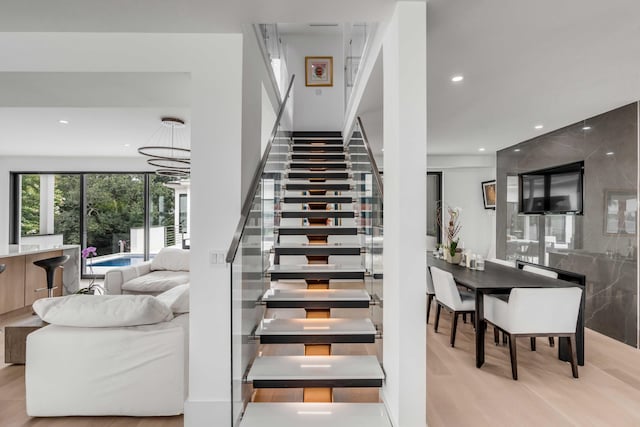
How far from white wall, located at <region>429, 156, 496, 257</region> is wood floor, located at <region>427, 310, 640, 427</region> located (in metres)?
4.37

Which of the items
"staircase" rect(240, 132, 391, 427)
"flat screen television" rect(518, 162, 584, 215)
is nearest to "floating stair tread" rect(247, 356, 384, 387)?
"staircase" rect(240, 132, 391, 427)

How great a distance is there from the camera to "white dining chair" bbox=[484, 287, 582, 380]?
2.93 metres

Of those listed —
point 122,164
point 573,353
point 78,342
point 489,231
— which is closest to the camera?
point 78,342

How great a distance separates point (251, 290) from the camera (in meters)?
2.56

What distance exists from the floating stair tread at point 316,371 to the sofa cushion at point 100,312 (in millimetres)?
869

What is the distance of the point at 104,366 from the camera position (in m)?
2.36

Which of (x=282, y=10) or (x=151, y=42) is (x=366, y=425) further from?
(x=151, y=42)

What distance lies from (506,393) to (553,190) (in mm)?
3781

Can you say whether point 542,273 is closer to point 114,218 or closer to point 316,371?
point 316,371

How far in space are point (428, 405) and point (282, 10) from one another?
9.96ft

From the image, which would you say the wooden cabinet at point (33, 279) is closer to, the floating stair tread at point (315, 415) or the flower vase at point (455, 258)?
the floating stair tread at point (315, 415)

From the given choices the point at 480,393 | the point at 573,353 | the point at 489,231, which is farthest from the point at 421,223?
the point at 489,231

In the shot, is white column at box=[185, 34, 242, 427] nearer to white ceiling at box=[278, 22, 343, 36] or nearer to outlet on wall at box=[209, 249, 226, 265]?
outlet on wall at box=[209, 249, 226, 265]

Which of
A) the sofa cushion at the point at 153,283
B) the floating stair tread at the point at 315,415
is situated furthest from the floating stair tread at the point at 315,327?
the sofa cushion at the point at 153,283
